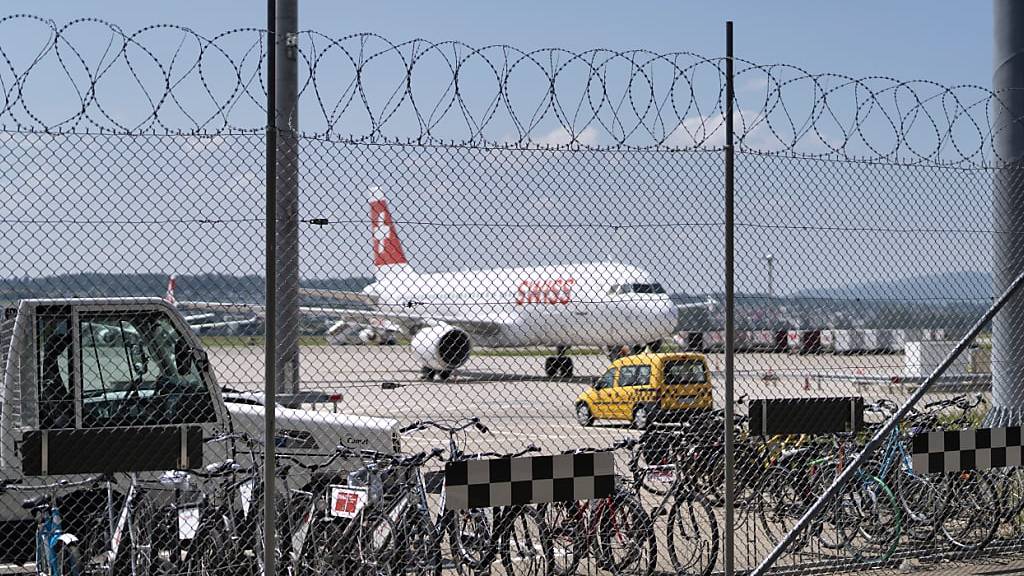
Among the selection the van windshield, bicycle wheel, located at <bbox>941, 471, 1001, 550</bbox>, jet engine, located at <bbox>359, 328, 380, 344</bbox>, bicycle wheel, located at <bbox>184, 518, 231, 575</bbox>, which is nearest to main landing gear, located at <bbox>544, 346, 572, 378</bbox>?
the van windshield

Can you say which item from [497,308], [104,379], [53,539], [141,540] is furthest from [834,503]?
[53,539]

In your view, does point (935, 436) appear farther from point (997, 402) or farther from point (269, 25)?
point (269, 25)

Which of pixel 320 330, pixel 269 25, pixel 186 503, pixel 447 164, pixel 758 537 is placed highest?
pixel 269 25

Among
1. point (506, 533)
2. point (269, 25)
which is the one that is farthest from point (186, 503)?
point (269, 25)

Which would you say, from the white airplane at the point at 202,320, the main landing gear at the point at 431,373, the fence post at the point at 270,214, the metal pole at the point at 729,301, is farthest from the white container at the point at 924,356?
the fence post at the point at 270,214

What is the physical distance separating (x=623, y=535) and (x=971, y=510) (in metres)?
2.87

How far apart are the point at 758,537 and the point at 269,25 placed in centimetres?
528

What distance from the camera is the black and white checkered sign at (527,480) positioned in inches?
233

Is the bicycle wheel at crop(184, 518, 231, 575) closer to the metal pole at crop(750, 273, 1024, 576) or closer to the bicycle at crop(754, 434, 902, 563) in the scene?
the metal pole at crop(750, 273, 1024, 576)

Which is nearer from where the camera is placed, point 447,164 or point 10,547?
point 447,164

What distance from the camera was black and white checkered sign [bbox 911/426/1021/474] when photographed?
7.13m

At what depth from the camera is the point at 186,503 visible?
589 centimetres

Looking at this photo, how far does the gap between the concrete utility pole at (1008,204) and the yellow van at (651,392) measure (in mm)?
2181

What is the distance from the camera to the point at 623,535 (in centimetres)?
695
